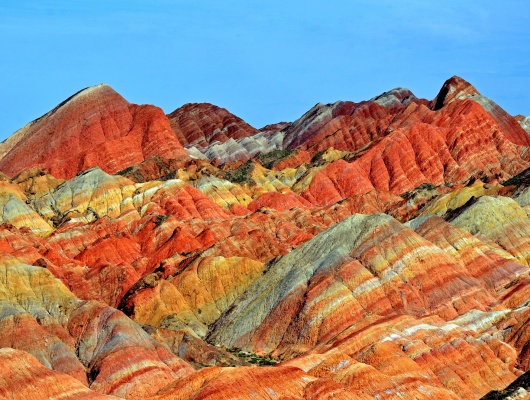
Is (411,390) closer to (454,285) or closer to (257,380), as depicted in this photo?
(257,380)

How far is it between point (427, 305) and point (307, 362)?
4145 cm

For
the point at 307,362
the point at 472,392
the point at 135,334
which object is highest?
the point at 135,334

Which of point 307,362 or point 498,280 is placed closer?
point 307,362

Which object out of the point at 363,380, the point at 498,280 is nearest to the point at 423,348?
the point at 363,380

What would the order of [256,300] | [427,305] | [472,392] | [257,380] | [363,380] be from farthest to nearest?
1. [256,300]
2. [427,305]
3. [472,392]
4. [363,380]
5. [257,380]

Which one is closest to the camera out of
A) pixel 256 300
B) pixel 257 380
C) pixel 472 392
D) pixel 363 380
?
pixel 257 380

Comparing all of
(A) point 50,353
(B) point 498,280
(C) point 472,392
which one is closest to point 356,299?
(B) point 498,280

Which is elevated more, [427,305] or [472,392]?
[427,305]

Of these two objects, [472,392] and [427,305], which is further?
[427,305]

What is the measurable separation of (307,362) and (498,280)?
54.7 meters

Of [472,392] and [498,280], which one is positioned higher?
[498,280]

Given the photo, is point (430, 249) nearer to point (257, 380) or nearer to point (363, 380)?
point (363, 380)

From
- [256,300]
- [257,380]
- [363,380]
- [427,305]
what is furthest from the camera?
[256,300]

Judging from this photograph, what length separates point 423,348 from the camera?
15388cm
